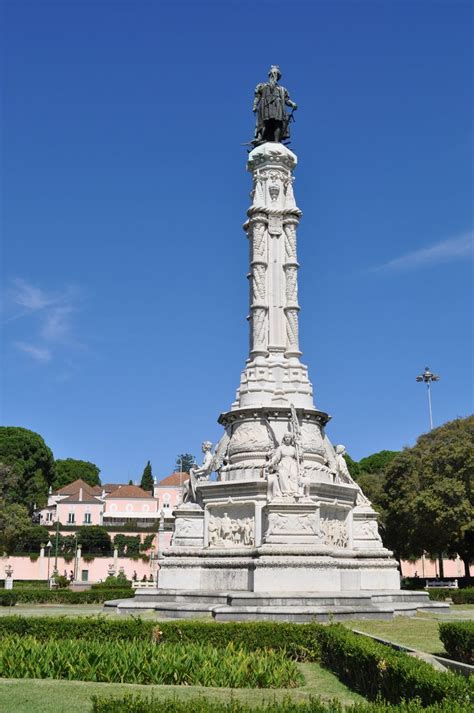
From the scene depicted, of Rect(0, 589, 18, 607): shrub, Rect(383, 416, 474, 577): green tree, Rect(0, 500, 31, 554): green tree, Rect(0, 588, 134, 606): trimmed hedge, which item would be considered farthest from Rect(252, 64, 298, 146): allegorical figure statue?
Rect(0, 500, 31, 554): green tree

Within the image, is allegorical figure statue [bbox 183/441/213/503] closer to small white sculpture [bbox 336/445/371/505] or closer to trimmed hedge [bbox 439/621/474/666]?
small white sculpture [bbox 336/445/371/505]

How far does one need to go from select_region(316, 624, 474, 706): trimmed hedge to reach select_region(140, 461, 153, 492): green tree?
317ft

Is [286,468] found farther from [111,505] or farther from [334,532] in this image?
[111,505]

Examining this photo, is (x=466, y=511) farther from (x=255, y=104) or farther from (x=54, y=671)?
(x=54, y=671)

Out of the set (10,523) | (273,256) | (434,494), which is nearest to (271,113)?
(273,256)

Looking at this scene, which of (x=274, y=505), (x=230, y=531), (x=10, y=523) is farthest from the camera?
(x=10, y=523)

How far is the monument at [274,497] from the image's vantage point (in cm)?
2106

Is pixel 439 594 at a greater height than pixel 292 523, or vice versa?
pixel 292 523

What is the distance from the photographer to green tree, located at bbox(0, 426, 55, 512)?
266 ft

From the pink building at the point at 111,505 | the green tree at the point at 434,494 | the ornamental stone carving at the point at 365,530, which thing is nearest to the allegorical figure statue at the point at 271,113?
the ornamental stone carving at the point at 365,530

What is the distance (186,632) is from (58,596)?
19.5 metres

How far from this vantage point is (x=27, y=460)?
8506cm

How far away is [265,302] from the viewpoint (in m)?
29.7

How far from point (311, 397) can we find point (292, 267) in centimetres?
552
